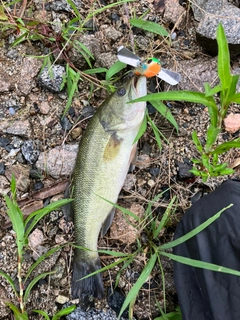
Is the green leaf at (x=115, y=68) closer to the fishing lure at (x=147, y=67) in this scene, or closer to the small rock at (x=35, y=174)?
the fishing lure at (x=147, y=67)

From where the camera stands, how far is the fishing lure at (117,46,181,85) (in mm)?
3238

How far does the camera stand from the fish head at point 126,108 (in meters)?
3.21

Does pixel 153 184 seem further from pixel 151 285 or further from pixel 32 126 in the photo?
pixel 32 126

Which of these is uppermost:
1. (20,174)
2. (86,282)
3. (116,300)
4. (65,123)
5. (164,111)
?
(164,111)

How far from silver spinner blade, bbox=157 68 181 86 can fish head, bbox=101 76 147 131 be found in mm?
212

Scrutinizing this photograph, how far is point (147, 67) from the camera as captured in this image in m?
3.23

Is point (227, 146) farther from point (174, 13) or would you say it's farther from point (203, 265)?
point (174, 13)

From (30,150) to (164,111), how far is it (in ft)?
3.84

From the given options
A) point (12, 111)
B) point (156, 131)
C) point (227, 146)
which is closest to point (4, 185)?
point (12, 111)

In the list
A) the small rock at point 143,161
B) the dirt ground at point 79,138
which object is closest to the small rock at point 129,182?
the dirt ground at point 79,138

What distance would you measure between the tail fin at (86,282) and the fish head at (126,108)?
3.44ft

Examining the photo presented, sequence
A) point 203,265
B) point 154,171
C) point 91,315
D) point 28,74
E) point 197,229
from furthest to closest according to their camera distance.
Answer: point 28,74 < point 154,171 < point 91,315 < point 197,229 < point 203,265

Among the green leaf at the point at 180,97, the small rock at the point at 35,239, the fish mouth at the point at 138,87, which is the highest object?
the green leaf at the point at 180,97

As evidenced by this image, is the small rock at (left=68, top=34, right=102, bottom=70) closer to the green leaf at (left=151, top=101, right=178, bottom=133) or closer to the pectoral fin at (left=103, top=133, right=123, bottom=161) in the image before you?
the green leaf at (left=151, top=101, right=178, bottom=133)
